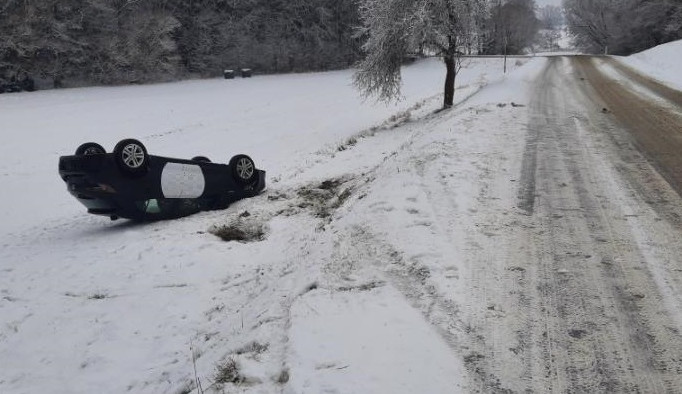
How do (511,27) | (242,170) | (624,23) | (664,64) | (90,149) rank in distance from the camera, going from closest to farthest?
(90,149), (242,170), (664,64), (624,23), (511,27)

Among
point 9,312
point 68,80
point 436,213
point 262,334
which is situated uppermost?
point 68,80

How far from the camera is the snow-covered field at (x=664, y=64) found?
23652mm

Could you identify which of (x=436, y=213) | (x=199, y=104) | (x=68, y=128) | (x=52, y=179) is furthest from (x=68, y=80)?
(x=436, y=213)

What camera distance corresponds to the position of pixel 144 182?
9.25 metres

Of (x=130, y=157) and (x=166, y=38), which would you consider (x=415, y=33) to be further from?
(x=166, y=38)

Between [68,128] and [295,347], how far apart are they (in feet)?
72.9

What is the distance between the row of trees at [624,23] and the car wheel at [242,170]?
5117cm

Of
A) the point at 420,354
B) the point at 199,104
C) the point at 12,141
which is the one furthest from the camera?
the point at 199,104

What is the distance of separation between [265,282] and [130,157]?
4.10 m

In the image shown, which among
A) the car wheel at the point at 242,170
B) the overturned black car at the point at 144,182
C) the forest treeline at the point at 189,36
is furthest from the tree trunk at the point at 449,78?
the overturned black car at the point at 144,182

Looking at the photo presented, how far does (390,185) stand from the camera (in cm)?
799

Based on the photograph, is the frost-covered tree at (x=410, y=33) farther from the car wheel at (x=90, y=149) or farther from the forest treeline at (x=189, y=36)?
the car wheel at (x=90, y=149)

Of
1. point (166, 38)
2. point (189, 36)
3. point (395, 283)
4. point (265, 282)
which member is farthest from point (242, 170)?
point (189, 36)

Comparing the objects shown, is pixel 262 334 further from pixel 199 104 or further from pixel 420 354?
pixel 199 104
